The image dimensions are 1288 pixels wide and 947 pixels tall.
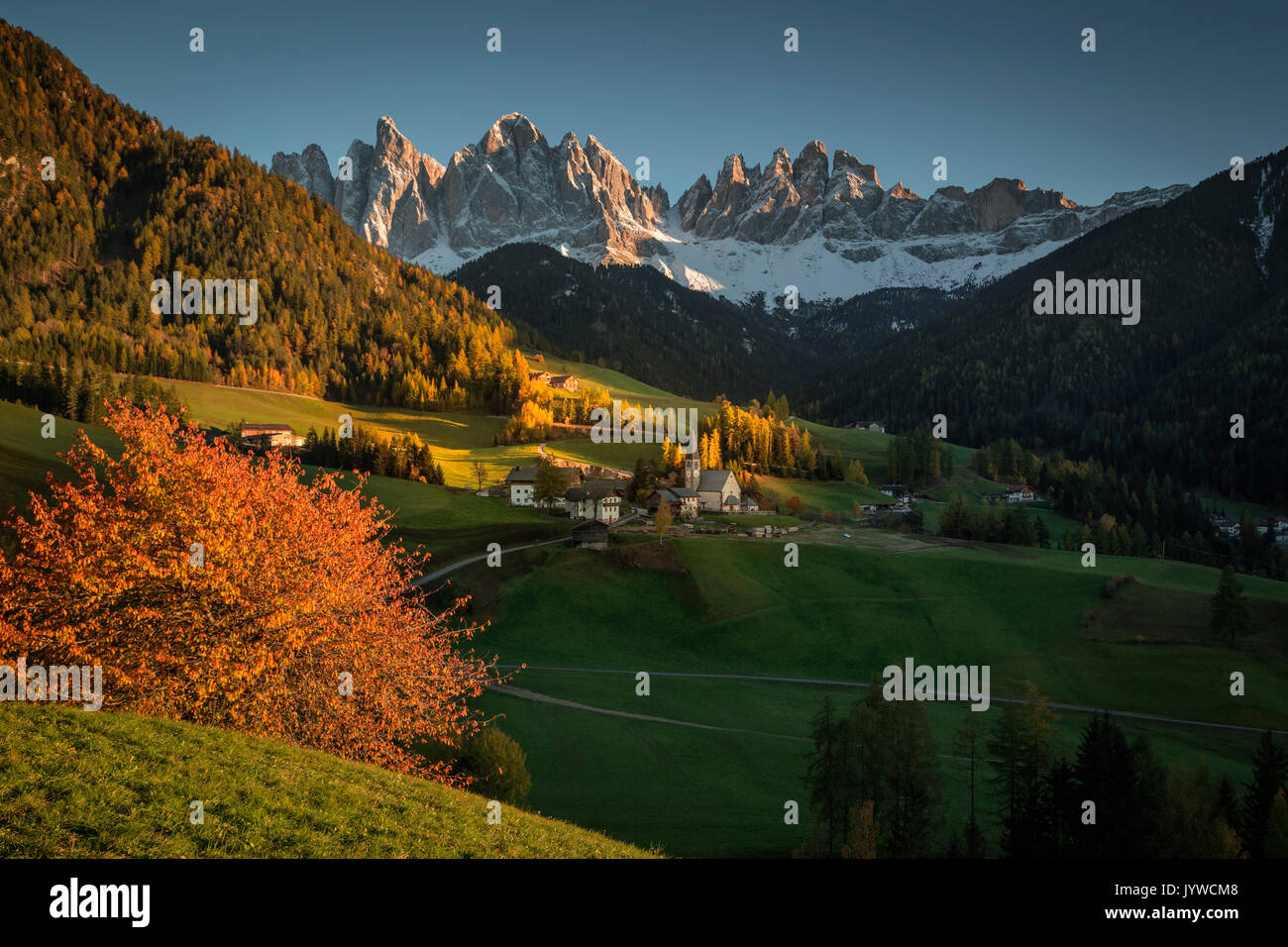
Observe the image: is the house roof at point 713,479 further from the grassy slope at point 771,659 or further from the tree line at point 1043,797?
the tree line at point 1043,797

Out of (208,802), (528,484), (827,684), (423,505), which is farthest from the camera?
(528,484)

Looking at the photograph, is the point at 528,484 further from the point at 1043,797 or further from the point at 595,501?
the point at 1043,797

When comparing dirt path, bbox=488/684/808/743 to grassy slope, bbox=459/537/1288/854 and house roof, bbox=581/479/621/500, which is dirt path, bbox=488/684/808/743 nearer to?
grassy slope, bbox=459/537/1288/854

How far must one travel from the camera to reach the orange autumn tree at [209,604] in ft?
65.4

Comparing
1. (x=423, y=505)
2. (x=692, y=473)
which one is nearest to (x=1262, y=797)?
(x=692, y=473)

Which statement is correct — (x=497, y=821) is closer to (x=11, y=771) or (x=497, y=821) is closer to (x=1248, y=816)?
(x=11, y=771)

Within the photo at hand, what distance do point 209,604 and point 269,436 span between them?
120100 mm

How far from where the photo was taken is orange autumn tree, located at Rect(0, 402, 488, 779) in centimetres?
1994

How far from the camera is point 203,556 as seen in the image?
2058 cm

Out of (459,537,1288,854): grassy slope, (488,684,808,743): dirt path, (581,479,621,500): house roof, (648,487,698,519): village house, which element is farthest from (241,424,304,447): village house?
(488,684,808,743): dirt path

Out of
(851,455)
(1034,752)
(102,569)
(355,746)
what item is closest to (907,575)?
(1034,752)

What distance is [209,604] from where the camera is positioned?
69.5 feet

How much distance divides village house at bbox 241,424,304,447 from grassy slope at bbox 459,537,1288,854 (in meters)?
69.4

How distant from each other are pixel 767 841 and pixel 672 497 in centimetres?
7249
